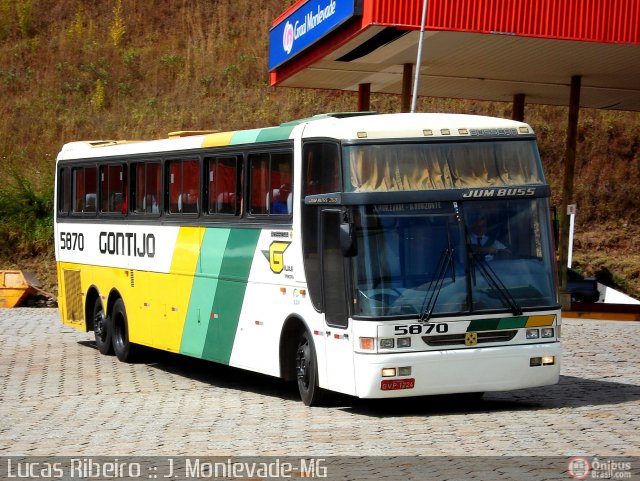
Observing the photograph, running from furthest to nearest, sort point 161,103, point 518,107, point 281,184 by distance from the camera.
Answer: point 161,103 < point 518,107 < point 281,184

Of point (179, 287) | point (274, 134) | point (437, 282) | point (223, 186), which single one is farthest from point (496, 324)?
Answer: point (179, 287)

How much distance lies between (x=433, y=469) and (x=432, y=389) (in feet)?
10.2

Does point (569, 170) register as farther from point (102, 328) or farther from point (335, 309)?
point (335, 309)

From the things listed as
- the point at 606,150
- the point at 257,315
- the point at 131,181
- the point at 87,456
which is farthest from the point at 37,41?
the point at 87,456

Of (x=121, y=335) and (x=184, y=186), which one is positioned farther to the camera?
(x=121, y=335)

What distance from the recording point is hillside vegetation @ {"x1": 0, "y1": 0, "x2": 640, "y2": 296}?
140ft

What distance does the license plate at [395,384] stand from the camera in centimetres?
1252

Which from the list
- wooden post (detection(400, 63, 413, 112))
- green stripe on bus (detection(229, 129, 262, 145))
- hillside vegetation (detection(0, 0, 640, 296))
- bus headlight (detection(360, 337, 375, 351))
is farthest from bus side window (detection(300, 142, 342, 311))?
hillside vegetation (detection(0, 0, 640, 296))

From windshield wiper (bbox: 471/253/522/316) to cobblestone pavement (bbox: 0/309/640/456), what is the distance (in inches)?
43.1

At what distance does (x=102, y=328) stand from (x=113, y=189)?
2451mm

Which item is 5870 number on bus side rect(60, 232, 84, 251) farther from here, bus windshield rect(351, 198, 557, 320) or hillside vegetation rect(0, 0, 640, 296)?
hillside vegetation rect(0, 0, 640, 296)

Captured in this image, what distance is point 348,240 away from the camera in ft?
41.2

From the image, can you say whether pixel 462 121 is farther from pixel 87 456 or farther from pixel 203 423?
pixel 87 456

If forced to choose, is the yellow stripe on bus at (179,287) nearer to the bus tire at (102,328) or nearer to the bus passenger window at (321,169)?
the bus tire at (102,328)
